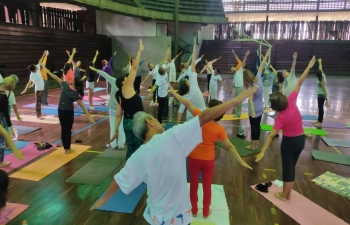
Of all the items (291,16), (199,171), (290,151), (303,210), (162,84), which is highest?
(291,16)

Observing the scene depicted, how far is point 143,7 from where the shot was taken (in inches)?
767

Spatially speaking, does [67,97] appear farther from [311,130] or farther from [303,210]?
[311,130]

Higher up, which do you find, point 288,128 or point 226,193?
point 288,128

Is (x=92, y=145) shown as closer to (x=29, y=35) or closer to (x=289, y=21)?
(x=29, y=35)

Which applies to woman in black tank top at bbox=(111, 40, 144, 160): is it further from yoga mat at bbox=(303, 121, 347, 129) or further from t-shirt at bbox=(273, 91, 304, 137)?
yoga mat at bbox=(303, 121, 347, 129)

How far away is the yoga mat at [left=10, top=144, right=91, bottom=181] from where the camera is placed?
14.6 ft

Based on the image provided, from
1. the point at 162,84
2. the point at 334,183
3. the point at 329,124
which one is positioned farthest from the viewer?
the point at 329,124

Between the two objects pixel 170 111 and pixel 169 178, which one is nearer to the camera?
pixel 169 178

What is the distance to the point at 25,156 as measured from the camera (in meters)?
5.21

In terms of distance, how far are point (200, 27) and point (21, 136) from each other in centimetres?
2126

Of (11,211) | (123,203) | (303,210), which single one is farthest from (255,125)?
(11,211)

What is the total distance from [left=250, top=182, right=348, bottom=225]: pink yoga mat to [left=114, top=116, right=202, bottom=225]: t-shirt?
2.27 meters

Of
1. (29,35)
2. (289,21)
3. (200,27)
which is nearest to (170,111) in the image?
(29,35)

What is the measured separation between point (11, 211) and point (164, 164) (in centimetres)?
279
